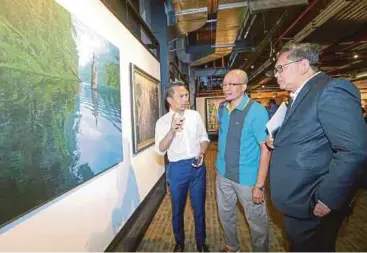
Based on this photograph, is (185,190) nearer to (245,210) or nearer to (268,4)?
(245,210)

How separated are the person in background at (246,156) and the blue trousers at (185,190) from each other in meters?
0.25

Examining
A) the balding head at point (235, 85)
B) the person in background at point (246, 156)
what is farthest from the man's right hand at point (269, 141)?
the balding head at point (235, 85)

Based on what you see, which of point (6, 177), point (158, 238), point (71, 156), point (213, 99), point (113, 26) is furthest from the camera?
point (213, 99)

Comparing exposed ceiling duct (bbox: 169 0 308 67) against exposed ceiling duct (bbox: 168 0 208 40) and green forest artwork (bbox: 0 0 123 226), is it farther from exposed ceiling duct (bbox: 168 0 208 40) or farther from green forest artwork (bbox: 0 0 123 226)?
green forest artwork (bbox: 0 0 123 226)

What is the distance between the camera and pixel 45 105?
3.68 ft

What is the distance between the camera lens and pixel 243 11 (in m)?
3.66

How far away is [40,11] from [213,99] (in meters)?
11.5

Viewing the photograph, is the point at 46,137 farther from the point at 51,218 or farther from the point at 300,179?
the point at 300,179

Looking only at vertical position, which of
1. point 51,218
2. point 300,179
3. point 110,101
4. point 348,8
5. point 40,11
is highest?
point 348,8

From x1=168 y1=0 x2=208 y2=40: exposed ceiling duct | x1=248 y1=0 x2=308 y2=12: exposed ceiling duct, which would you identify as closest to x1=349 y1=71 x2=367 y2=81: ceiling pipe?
x1=248 y1=0 x2=308 y2=12: exposed ceiling duct

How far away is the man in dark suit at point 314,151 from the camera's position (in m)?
1.10

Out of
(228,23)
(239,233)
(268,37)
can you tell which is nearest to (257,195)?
(239,233)

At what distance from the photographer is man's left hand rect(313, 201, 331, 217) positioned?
1.17 metres

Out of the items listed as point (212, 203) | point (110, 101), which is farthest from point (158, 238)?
point (110, 101)
